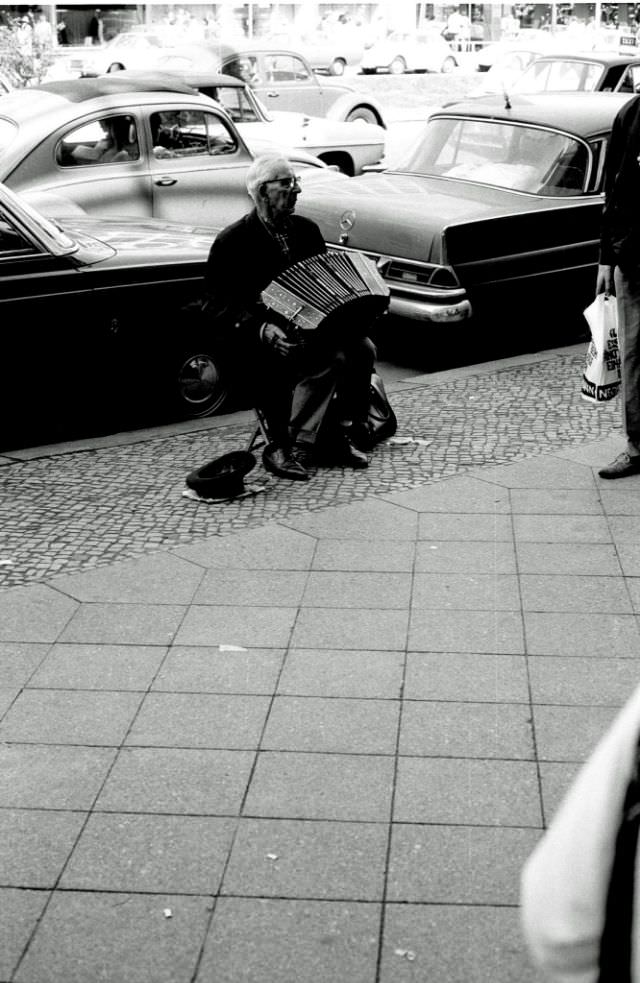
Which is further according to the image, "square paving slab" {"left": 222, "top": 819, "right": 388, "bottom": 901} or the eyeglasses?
the eyeglasses

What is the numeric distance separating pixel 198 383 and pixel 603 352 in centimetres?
257

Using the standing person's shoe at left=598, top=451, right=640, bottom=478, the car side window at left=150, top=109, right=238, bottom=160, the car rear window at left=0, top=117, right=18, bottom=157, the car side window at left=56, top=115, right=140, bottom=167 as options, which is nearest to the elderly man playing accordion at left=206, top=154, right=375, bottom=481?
the standing person's shoe at left=598, top=451, right=640, bottom=478

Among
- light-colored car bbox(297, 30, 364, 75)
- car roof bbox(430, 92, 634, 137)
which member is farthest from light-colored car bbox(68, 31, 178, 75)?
car roof bbox(430, 92, 634, 137)

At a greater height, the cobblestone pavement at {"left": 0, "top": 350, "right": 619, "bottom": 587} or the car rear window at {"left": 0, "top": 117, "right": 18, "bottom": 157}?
the car rear window at {"left": 0, "top": 117, "right": 18, "bottom": 157}

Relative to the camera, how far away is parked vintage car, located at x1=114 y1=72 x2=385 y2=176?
47.5 feet

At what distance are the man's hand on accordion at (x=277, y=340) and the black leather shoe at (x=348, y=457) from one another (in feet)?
1.97

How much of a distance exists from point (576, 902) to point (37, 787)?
2.35 metres

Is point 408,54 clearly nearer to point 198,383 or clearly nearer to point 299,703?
point 198,383

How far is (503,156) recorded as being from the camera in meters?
9.96

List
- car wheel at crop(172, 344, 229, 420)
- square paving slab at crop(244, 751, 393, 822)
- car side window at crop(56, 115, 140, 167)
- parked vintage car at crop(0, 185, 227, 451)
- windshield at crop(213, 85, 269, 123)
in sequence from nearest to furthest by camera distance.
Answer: square paving slab at crop(244, 751, 393, 822) < parked vintage car at crop(0, 185, 227, 451) < car wheel at crop(172, 344, 229, 420) < car side window at crop(56, 115, 140, 167) < windshield at crop(213, 85, 269, 123)

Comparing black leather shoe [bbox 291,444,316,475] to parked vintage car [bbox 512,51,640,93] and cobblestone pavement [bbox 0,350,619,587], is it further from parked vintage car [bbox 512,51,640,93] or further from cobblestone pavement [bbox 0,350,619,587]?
parked vintage car [bbox 512,51,640,93]

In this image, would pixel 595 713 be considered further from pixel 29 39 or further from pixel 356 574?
pixel 29 39

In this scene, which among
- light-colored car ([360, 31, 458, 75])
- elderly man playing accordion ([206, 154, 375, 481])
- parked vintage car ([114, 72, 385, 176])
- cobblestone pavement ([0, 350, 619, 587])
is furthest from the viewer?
light-colored car ([360, 31, 458, 75])

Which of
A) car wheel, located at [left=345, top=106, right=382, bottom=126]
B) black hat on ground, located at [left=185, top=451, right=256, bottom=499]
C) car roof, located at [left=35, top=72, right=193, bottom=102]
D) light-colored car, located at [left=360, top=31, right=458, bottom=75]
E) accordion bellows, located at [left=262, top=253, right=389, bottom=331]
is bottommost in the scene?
light-colored car, located at [left=360, top=31, right=458, bottom=75]
